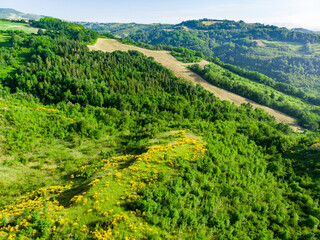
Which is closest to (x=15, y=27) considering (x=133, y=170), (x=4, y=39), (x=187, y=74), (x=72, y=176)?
(x=4, y=39)

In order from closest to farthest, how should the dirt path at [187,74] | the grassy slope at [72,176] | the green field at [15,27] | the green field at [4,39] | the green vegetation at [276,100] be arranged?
1. the grassy slope at [72,176]
2. the green vegetation at [276,100]
3. the green field at [4,39]
4. the dirt path at [187,74]
5. the green field at [15,27]

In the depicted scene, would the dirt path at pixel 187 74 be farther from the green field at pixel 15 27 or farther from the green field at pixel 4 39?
the green field at pixel 15 27

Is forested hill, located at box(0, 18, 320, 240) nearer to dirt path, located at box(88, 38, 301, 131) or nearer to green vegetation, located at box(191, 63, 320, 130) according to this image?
dirt path, located at box(88, 38, 301, 131)

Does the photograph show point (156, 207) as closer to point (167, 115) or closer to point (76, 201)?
point (76, 201)

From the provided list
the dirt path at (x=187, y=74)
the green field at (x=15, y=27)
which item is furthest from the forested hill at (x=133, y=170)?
the green field at (x=15, y=27)

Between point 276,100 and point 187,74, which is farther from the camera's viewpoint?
point 187,74

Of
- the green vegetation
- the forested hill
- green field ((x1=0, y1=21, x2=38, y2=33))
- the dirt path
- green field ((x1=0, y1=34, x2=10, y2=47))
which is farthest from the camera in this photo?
green field ((x1=0, y1=21, x2=38, y2=33))

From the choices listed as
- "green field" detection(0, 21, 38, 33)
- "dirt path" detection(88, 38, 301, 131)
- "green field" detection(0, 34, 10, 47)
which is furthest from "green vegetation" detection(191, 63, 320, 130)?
"green field" detection(0, 21, 38, 33)

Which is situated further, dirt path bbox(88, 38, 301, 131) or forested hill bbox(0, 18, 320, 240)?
dirt path bbox(88, 38, 301, 131)

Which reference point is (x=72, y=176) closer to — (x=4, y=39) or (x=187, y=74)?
(x=187, y=74)
